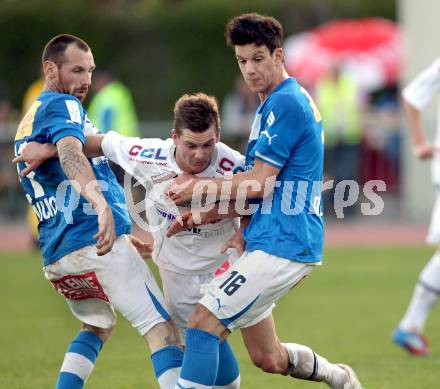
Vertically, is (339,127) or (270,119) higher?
(270,119)

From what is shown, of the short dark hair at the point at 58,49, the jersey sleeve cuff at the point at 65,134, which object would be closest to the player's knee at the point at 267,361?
the jersey sleeve cuff at the point at 65,134

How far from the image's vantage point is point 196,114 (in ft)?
19.5

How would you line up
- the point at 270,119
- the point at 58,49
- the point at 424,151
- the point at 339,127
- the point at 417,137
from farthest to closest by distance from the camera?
the point at 339,127 < the point at 417,137 < the point at 424,151 < the point at 58,49 < the point at 270,119

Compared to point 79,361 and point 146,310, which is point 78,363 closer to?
point 79,361

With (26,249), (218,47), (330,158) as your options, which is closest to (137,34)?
(218,47)

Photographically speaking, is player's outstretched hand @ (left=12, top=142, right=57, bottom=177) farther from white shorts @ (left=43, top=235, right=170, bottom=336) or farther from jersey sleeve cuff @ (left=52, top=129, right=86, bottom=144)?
white shorts @ (left=43, top=235, right=170, bottom=336)

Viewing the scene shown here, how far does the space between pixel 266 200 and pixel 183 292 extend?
0.80 metres

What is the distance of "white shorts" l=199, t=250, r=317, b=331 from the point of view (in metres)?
5.74

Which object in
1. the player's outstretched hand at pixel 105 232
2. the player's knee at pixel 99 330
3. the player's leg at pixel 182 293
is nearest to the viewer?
the player's outstretched hand at pixel 105 232

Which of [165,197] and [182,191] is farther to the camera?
[165,197]

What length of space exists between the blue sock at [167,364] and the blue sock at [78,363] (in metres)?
0.64

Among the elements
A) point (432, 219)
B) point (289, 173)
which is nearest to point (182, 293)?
point (289, 173)

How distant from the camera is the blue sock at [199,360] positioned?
571 centimetres

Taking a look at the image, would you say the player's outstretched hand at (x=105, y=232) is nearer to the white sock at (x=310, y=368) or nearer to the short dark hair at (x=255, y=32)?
the short dark hair at (x=255, y=32)
